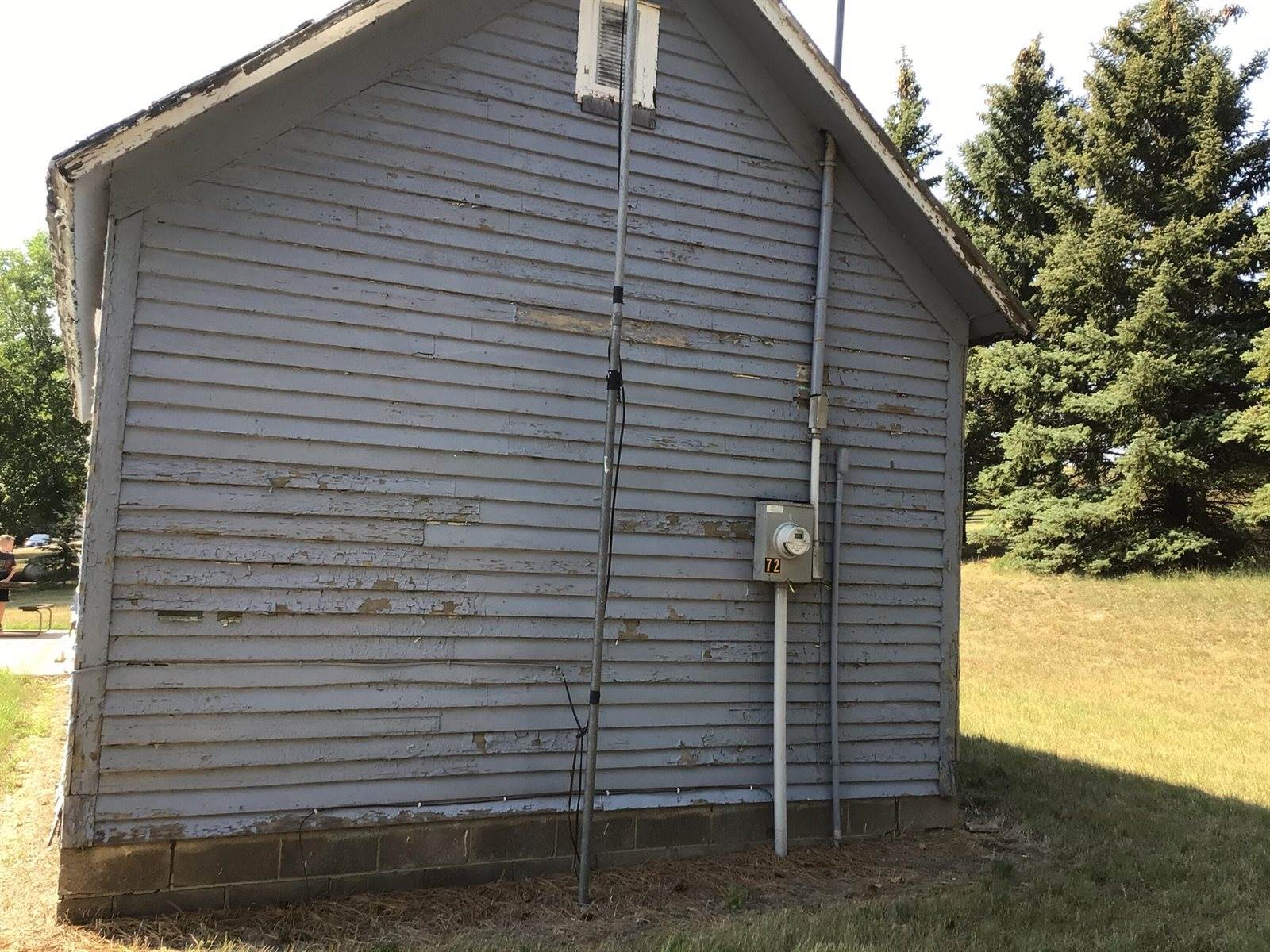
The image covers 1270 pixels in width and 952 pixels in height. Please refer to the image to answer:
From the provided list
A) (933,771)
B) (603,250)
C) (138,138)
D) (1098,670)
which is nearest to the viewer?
(138,138)

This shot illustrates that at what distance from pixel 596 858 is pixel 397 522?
237 cm

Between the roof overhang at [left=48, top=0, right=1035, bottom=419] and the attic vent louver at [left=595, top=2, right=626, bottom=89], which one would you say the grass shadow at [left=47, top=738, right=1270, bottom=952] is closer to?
the roof overhang at [left=48, top=0, right=1035, bottom=419]

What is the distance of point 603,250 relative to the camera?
19.1ft

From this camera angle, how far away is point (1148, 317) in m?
21.4

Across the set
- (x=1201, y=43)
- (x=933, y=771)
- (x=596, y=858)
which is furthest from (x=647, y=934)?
(x=1201, y=43)

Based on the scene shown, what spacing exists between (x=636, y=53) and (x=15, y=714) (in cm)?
810

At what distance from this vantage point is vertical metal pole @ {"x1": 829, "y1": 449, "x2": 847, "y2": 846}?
20.4ft

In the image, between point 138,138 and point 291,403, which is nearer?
point 138,138

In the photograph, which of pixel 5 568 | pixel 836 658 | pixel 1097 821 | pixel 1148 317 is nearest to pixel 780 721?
pixel 836 658

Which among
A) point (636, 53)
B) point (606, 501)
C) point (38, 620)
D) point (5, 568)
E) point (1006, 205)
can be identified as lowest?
point (38, 620)

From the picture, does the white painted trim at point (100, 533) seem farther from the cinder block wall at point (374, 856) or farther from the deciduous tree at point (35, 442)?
the deciduous tree at point (35, 442)

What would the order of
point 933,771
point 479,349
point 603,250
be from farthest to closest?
point 933,771 < point 603,250 < point 479,349

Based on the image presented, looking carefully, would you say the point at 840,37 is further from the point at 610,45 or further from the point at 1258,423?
the point at 1258,423

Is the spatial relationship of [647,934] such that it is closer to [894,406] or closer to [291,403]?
[291,403]
